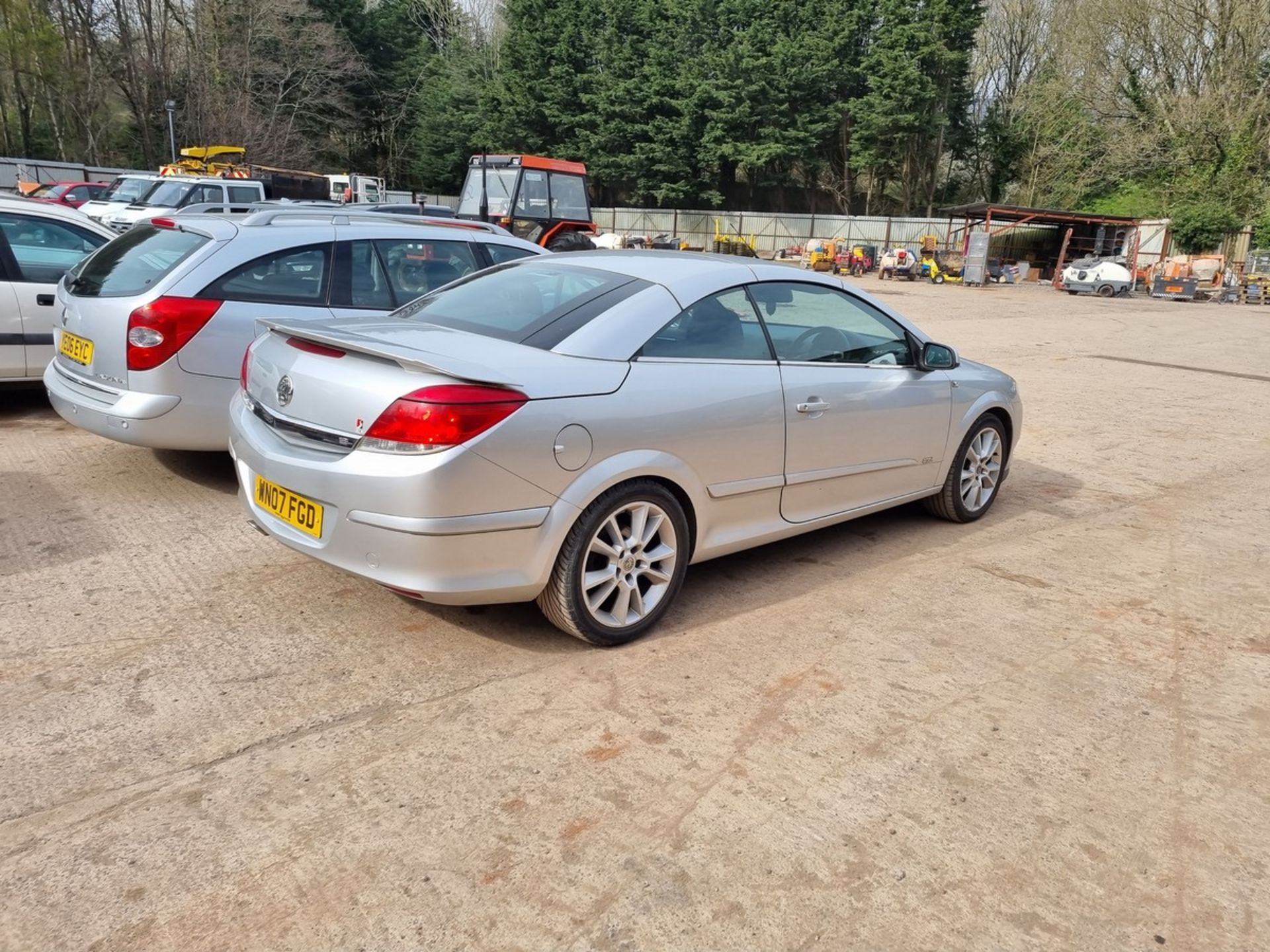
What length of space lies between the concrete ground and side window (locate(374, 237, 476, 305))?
173 centimetres

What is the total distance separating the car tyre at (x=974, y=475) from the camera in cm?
545

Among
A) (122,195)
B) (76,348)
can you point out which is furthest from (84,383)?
(122,195)

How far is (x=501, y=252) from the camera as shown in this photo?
22.2 feet

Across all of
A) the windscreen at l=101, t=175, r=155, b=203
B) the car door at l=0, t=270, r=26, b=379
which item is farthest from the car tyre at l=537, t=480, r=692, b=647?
the windscreen at l=101, t=175, r=155, b=203

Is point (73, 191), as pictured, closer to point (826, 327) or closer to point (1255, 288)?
point (826, 327)

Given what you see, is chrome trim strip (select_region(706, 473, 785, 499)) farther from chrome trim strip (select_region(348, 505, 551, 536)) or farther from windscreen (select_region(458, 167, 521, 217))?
windscreen (select_region(458, 167, 521, 217))

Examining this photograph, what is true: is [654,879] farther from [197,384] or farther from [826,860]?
[197,384]

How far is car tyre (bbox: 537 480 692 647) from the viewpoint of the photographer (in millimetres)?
3549

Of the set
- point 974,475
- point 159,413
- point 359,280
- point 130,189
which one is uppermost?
point 130,189

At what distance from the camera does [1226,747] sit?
3287 mm

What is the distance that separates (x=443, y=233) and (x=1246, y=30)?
1663 inches

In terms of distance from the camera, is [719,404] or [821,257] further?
[821,257]

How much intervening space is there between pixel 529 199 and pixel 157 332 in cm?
1819

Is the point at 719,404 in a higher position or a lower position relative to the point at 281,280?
lower
